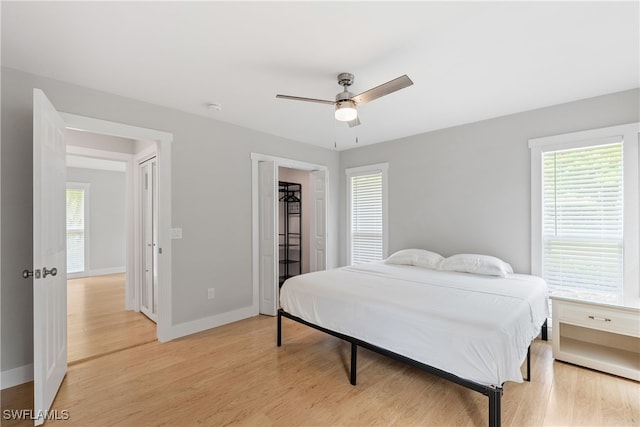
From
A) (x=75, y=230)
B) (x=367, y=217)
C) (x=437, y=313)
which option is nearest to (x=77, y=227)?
(x=75, y=230)

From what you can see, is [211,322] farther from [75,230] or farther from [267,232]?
[75,230]

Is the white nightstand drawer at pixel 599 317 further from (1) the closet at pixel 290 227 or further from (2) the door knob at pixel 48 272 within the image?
(1) the closet at pixel 290 227

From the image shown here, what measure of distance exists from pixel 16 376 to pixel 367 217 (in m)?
4.51

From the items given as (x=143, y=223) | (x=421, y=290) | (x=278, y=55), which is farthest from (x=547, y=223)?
(x=143, y=223)

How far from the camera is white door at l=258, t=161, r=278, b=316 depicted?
13.6 ft

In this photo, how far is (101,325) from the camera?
3.75m

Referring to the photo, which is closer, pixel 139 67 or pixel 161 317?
pixel 139 67

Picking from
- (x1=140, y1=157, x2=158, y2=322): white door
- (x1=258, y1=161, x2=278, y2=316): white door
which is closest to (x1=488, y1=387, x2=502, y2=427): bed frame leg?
(x1=258, y1=161, x2=278, y2=316): white door

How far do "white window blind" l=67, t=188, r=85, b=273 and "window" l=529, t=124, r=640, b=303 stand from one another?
896cm

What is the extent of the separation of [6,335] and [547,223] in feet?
17.5

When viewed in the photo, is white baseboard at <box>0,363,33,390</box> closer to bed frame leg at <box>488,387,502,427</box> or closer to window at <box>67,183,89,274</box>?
bed frame leg at <box>488,387,502,427</box>

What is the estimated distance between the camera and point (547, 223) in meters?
3.31

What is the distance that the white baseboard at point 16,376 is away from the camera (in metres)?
2.34

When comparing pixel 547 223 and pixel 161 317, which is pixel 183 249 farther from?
pixel 547 223
